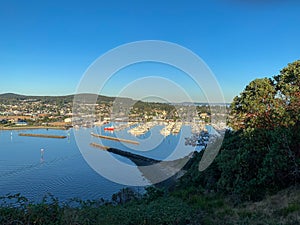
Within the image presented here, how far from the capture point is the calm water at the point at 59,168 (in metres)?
12.2

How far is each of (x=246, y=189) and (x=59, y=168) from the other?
586 inches

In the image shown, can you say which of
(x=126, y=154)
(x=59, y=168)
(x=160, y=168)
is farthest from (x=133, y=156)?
(x=59, y=168)

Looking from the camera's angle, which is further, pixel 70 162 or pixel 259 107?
pixel 70 162

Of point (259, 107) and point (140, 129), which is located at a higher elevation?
point (259, 107)

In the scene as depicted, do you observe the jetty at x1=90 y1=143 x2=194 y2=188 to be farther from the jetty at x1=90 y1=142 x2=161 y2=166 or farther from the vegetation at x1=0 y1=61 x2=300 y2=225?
the vegetation at x1=0 y1=61 x2=300 y2=225

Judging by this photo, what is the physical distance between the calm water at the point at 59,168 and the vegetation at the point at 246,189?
246 inches

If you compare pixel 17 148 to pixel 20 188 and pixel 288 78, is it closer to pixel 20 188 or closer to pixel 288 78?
pixel 20 188

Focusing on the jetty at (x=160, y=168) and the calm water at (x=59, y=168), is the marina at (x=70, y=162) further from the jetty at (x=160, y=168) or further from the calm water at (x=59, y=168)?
the jetty at (x=160, y=168)

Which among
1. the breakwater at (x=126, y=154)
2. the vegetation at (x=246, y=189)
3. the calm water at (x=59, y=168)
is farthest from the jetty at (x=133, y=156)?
the vegetation at (x=246, y=189)

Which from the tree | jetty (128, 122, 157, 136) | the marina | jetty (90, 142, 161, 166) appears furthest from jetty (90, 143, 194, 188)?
the tree

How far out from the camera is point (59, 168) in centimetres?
1694

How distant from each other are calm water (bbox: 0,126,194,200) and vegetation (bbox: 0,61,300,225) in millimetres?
6249

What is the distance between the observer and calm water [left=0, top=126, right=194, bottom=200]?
12193mm

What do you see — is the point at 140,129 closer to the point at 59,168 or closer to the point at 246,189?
the point at 59,168
